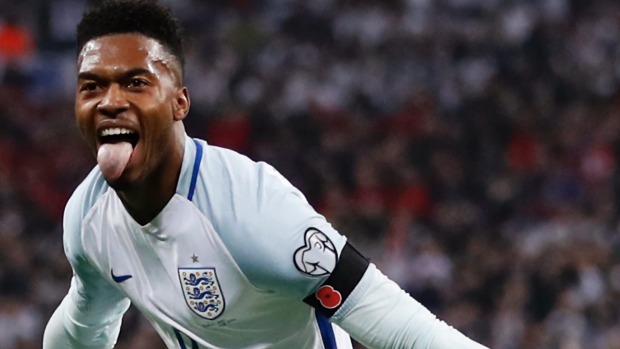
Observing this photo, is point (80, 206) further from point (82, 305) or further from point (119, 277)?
point (82, 305)

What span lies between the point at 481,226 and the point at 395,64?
2.62 m

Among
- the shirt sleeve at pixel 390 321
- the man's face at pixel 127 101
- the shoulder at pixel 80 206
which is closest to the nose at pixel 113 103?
the man's face at pixel 127 101

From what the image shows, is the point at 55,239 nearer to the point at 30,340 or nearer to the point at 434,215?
the point at 30,340

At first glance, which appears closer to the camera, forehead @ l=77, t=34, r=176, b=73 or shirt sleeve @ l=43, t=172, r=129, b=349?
forehead @ l=77, t=34, r=176, b=73

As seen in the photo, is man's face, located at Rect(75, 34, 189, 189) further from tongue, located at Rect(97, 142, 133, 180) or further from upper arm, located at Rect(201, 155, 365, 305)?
upper arm, located at Rect(201, 155, 365, 305)

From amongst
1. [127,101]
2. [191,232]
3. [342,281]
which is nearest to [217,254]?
[191,232]

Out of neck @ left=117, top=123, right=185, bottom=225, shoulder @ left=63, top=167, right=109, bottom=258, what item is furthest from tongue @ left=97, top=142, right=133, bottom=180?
shoulder @ left=63, top=167, right=109, bottom=258

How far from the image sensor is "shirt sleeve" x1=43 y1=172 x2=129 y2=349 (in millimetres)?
3328

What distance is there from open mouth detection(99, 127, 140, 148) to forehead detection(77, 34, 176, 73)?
0.15 meters

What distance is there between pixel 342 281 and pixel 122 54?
733 mm

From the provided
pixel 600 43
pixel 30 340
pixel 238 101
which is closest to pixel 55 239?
pixel 30 340

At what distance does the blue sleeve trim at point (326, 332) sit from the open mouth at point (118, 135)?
699mm

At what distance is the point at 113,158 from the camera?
2879mm

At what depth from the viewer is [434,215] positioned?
993 centimetres
